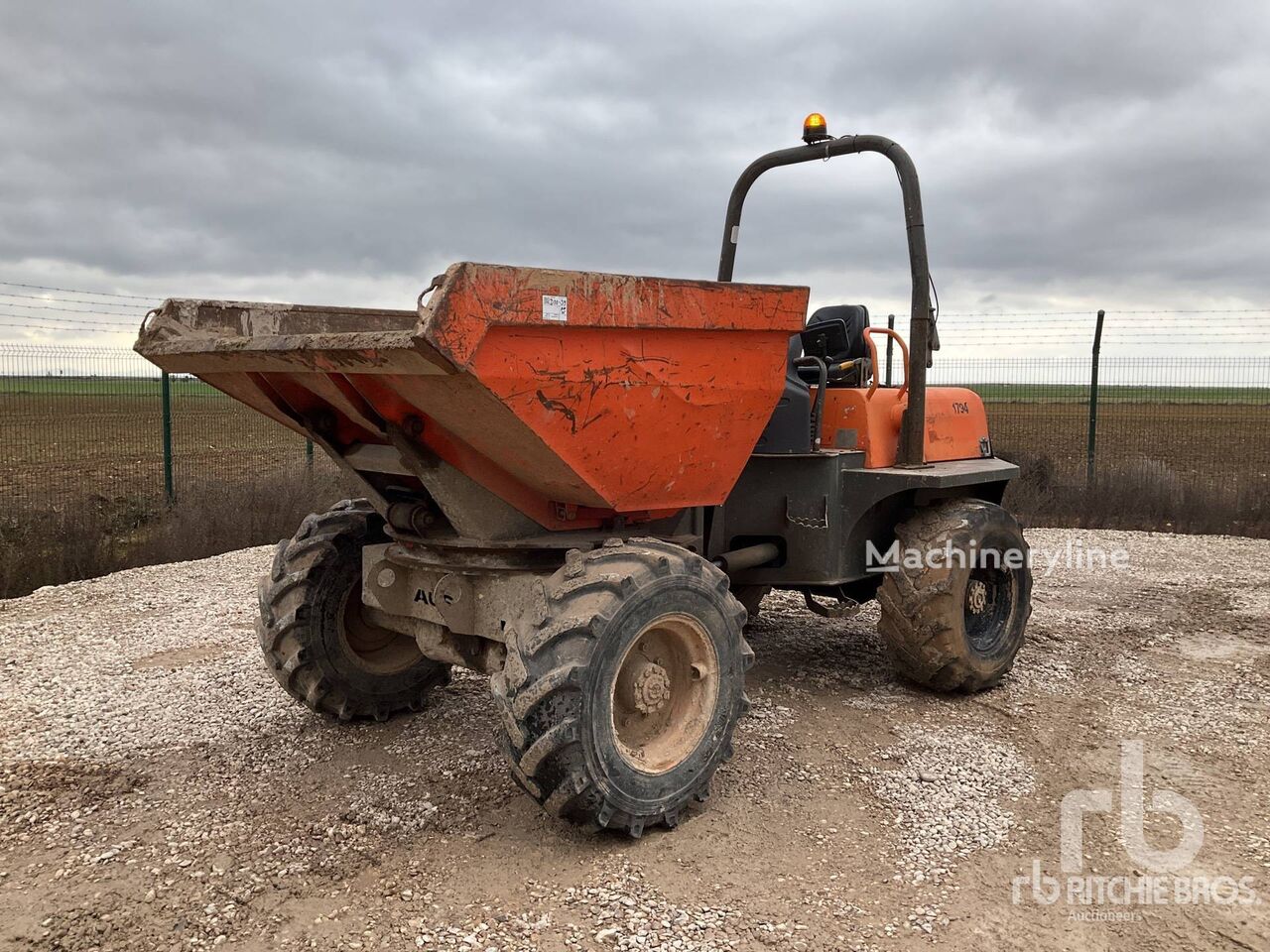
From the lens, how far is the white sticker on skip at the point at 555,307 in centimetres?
301

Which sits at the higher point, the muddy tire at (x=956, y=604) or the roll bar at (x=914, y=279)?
the roll bar at (x=914, y=279)

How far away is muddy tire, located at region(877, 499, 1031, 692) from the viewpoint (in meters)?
4.74

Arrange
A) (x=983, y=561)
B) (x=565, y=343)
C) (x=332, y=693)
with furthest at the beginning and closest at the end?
1. (x=983, y=561)
2. (x=332, y=693)
3. (x=565, y=343)

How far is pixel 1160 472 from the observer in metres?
11.3

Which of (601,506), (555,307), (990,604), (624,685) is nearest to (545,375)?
(555,307)

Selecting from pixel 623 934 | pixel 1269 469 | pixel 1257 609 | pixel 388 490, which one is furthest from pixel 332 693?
pixel 1269 469

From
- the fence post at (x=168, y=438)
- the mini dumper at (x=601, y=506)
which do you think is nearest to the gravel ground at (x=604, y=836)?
the mini dumper at (x=601, y=506)

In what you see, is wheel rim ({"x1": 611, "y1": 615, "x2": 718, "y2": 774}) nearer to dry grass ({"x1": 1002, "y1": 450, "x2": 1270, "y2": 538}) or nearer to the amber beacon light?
the amber beacon light

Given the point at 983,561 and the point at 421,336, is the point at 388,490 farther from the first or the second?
the point at 983,561

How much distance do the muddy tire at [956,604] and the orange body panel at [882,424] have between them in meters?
0.35

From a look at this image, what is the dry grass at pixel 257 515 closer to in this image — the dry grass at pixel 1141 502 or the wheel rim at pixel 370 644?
the dry grass at pixel 1141 502

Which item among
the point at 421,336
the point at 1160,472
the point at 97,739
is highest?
the point at 421,336

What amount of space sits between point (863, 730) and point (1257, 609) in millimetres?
4190

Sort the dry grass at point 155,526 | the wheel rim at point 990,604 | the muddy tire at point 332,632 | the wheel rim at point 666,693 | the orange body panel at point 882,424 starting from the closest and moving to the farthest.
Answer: the wheel rim at point 666,693 → the muddy tire at point 332,632 → the orange body panel at point 882,424 → the wheel rim at point 990,604 → the dry grass at point 155,526
